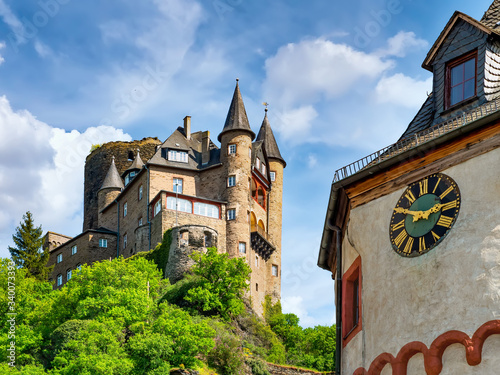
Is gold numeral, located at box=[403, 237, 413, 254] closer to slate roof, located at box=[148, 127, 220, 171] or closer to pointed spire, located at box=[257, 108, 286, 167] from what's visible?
slate roof, located at box=[148, 127, 220, 171]

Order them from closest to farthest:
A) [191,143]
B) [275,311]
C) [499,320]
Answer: [499,320] < [275,311] < [191,143]

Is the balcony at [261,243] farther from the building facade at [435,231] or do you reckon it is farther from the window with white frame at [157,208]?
the building facade at [435,231]

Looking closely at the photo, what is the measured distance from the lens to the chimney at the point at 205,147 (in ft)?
224

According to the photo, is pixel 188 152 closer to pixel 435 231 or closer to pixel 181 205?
pixel 181 205

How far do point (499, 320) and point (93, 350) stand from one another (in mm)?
26291

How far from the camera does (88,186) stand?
90.8 meters

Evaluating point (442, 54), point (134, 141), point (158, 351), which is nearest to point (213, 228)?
point (158, 351)

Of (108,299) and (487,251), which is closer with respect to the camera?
(487,251)

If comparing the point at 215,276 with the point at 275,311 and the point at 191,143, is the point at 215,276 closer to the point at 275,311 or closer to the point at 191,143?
the point at 275,311

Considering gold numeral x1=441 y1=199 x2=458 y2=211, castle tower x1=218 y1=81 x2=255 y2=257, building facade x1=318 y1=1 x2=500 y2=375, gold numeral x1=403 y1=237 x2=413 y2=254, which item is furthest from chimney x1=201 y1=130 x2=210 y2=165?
gold numeral x1=441 y1=199 x2=458 y2=211

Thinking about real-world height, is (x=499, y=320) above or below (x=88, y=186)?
below

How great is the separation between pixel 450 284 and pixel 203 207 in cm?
4864

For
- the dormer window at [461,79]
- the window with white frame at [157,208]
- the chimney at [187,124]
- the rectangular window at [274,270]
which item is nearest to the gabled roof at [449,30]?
the dormer window at [461,79]

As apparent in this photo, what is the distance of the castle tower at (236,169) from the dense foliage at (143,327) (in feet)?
22.3
